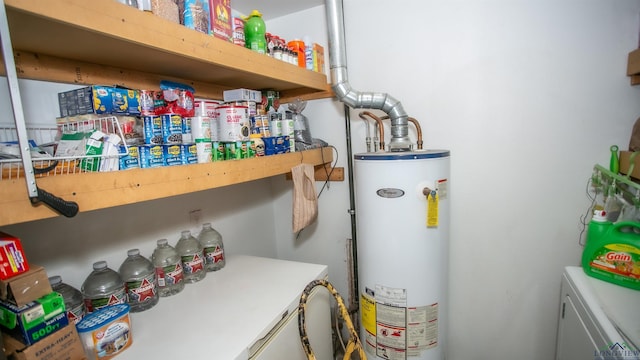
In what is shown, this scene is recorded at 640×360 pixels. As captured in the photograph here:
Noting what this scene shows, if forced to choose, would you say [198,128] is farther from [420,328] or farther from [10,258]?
[420,328]

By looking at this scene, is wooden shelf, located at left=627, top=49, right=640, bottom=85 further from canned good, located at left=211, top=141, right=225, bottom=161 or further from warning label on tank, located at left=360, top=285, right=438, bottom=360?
canned good, located at left=211, top=141, right=225, bottom=161

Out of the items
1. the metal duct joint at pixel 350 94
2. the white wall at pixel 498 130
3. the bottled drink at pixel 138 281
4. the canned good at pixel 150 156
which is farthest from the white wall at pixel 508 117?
the bottled drink at pixel 138 281

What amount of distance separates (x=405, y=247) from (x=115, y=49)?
4.25ft

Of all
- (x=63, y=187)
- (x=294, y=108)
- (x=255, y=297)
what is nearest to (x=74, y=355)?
(x=63, y=187)

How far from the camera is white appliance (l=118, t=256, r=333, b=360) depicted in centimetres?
85

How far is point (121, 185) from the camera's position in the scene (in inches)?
28.8

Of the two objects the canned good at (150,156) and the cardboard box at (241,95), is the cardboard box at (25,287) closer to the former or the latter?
the canned good at (150,156)

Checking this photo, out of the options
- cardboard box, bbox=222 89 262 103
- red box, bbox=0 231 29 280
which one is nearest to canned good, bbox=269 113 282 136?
cardboard box, bbox=222 89 262 103

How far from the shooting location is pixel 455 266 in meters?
1.60

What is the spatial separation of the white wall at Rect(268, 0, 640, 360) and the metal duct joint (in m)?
0.18

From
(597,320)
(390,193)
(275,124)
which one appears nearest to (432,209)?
(390,193)

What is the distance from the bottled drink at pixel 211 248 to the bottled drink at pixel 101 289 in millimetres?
384

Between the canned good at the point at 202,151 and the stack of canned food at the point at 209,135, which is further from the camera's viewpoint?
the canned good at the point at 202,151

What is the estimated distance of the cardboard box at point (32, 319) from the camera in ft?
1.95
